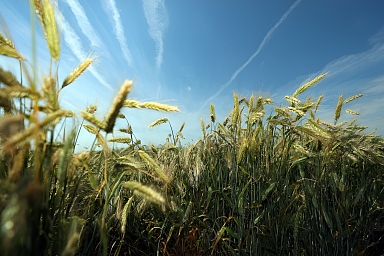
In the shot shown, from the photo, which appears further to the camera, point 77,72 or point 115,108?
point 77,72

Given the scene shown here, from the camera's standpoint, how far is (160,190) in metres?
1.53

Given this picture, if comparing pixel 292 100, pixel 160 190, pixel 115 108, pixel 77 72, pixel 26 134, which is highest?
pixel 292 100

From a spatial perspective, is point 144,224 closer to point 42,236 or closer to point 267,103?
point 42,236

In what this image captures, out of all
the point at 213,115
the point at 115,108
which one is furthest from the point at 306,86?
the point at 115,108

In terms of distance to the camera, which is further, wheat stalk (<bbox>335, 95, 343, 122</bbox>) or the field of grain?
wheat stalk (<bbox>335, 95, 343, 122</bbox>)

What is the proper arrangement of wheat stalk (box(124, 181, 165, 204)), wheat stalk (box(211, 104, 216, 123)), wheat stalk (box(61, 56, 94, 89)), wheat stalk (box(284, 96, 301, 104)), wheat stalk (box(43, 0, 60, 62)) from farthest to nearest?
wheat stalk (box(211, 104, 216, 123)) → wheat stalk (box(284, 96, 301, 104)) → wheat stalk (box(61, 56, 94, 89)) → wheat stalk (box(43, 0, 60, 62)) → wheat stalk (box(124, 181, 165, 204))

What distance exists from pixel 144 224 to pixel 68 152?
160 cm

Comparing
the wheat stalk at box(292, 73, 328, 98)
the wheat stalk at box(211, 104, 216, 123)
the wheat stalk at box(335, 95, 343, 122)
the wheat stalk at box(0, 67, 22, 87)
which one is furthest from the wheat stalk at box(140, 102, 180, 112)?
the wheat stalk at box(335, 95, 343, 122)

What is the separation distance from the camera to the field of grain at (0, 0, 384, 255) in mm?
829

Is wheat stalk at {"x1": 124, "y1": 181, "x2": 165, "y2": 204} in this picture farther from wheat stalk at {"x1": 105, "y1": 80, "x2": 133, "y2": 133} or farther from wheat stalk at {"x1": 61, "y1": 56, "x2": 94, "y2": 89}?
wheat stalk at {"x1": 61, "y1": 56, "x2": 94, "y2": 89}

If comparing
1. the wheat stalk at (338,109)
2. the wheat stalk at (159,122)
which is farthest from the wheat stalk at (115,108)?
the wheat stalk at (338,109)

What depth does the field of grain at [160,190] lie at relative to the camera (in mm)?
829

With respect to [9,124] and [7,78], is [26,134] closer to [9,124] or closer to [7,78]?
[9,124]

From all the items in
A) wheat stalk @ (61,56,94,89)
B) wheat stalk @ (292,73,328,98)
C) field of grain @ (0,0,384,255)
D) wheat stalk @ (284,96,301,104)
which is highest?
wheat stalk @ (292,73,328,98)
